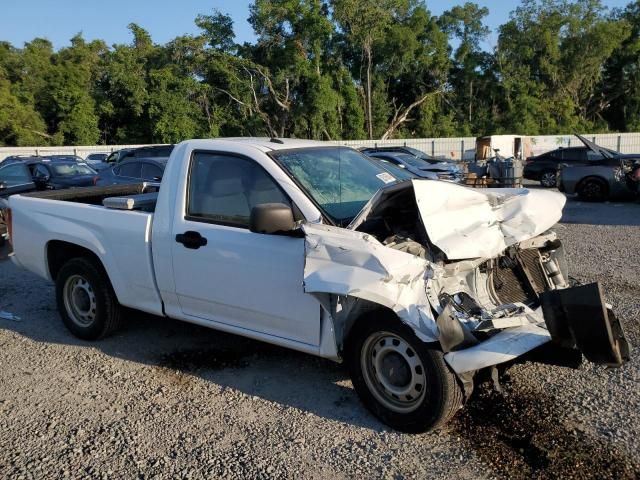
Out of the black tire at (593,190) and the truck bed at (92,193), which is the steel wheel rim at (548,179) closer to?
the black tire at (593,190)

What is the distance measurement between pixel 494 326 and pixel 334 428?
1.21m

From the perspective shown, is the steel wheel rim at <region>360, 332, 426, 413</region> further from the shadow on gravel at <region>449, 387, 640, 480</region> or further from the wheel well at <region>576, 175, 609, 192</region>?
the wheel well at <region>576, 175, 609, 192</region>

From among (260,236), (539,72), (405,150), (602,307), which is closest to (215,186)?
(260,236)

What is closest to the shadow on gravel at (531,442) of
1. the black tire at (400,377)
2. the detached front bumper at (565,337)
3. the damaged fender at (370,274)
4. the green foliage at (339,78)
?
the black tire at (400,377)

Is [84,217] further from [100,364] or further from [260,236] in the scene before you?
[260,236]

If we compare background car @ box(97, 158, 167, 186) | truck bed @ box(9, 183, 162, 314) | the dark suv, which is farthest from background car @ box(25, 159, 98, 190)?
the dark suv

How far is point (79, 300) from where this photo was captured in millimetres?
5574

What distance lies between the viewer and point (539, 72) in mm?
57719

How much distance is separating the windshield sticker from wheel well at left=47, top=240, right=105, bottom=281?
110 inches

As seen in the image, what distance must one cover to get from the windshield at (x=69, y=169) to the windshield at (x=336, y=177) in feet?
41.6

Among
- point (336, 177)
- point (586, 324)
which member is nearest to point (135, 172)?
point (336, 177)

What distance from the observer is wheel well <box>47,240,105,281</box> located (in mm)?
5574

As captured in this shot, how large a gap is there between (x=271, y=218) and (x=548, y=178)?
2011 centimetres

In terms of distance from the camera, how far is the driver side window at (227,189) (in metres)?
4.26
